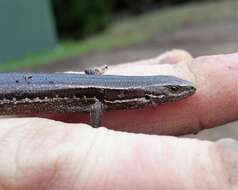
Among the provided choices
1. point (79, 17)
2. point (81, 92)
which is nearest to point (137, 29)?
point (79, 17)

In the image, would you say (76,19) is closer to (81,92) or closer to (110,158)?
(81,92)

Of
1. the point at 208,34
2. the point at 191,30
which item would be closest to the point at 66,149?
the point at 208,34

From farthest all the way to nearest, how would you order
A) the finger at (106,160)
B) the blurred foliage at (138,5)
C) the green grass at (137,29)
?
1. the blurred foliage at (138,5)
2. the green grass at (137,29)
3. the finger at (106,160)

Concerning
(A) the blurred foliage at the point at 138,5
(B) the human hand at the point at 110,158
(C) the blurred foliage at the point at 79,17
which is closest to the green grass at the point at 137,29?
(C) the blurred foliage at the point at 79,17

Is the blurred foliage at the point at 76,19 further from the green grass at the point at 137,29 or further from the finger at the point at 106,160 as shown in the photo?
the finger at the point at 106,160

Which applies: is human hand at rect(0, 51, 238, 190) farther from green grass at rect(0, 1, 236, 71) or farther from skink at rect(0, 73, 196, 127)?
green grass at rect(0, 1, 236, 71)

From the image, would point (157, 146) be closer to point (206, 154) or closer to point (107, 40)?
point (206, 154)

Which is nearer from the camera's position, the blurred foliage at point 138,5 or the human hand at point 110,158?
the human hand at point 110,158

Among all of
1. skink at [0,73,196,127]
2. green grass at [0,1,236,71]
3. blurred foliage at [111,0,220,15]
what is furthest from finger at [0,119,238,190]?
blurred foliage at [111,0,220,15]
